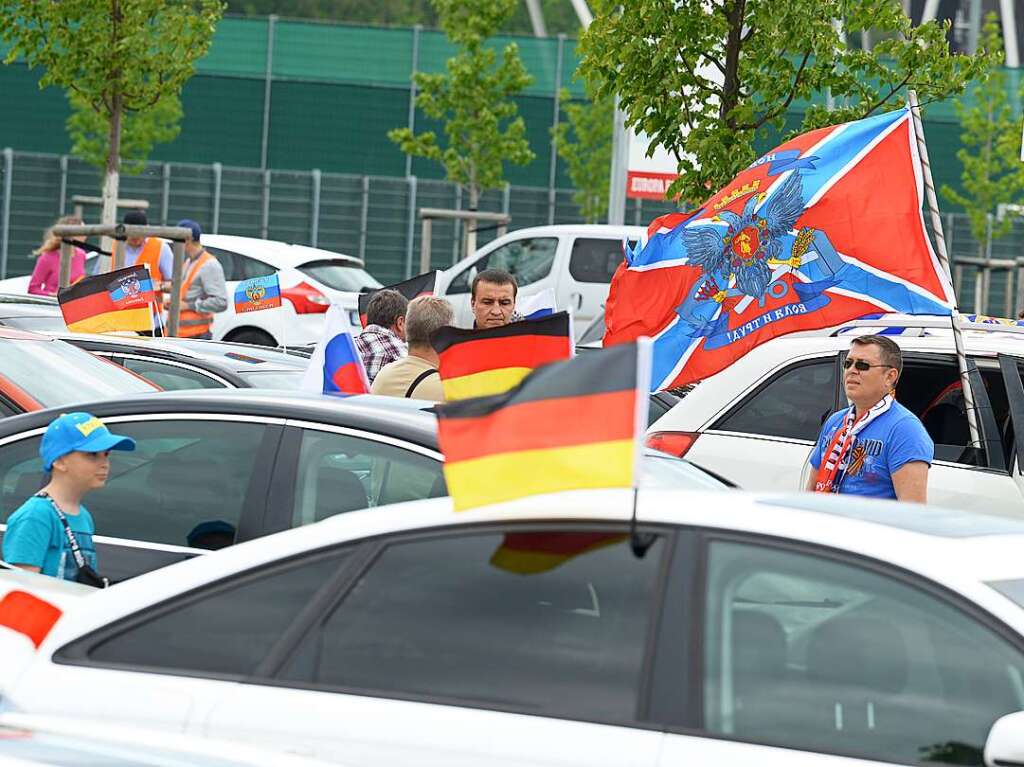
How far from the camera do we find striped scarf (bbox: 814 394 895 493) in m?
7.02

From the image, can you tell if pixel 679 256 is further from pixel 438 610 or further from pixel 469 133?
pixel 469 133

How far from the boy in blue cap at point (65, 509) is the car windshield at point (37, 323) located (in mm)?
7147

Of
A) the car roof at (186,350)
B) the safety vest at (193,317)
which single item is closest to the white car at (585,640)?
the car roof at (186,350)

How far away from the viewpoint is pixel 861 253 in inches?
348

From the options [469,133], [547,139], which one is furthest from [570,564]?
[547,139]

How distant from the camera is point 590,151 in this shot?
38719 mm

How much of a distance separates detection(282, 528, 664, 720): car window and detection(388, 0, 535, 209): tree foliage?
2639 cm

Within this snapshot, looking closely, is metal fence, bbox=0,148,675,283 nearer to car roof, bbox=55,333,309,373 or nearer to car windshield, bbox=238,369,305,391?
car roof, bbox=55,333,309,373

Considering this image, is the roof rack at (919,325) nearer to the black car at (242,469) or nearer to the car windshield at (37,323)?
the black car at (242,469)

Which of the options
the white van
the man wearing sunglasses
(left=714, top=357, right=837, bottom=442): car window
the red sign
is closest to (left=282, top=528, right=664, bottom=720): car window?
the man wearing sunglasses

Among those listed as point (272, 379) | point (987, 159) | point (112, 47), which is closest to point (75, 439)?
point (272, 379)

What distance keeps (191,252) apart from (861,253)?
348 inches

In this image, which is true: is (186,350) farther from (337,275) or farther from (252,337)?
(337,275)

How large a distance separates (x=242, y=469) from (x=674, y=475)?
4.67ft
